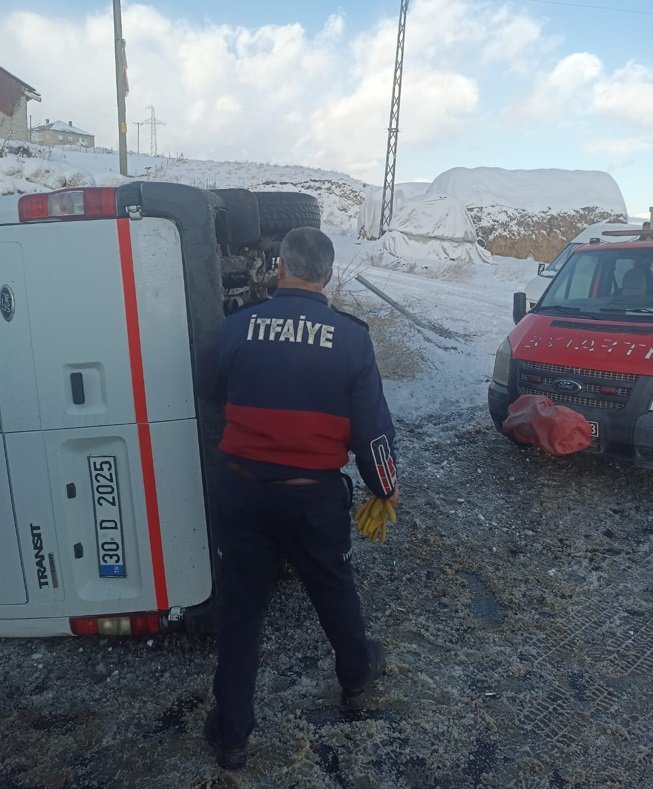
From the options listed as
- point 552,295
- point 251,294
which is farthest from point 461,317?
point 251,294

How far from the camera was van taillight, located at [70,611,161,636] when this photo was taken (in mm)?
2945

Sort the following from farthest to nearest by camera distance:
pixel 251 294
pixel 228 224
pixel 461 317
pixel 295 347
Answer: pixel 461 317
pixel 251 294
pixel 228 224
pixel 295 347

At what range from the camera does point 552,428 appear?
5035 millimetres

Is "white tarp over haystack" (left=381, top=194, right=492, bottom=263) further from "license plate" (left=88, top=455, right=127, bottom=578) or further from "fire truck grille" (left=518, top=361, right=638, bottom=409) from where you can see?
"license plate" (left=88, top=455, right=127, bottom=578)

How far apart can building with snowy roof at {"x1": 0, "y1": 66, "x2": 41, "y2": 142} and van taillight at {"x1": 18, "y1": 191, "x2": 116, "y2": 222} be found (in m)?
41.4

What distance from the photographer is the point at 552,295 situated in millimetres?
6234

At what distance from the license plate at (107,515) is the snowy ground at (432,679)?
55 centimetres

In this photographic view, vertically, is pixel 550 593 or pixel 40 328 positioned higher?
pixel 40 328

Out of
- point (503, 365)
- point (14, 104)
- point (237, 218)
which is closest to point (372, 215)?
point (503, 365)

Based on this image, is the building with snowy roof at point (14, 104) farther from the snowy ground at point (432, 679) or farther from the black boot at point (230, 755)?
the black boot at point (230, 755)

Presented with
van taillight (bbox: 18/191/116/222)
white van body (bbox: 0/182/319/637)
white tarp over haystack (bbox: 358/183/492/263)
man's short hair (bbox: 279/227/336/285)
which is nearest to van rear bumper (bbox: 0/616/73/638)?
white van body (bbox: 0/182/319/637)

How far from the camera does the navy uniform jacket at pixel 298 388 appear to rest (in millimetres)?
2375

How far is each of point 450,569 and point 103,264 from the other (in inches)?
106

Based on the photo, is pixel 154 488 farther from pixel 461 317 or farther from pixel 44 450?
pixel 461 317
